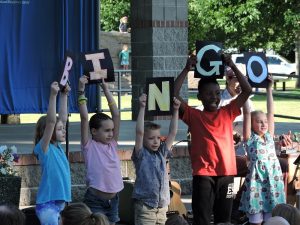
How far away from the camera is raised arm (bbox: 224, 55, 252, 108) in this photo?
8583mm

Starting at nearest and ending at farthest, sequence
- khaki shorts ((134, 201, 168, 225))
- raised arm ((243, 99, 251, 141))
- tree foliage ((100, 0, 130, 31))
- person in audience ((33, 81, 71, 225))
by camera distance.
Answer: person in audience ((33, 81, 71, 225)) < khaki shorts ((134, 201, 168, 225)) < raised arm ((243, 99, 251, 141)) < tree foliage ((100, 0, 130, 31))

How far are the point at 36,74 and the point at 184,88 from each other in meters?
2.79

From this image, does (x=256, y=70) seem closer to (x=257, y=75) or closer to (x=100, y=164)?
(x=257, y=75)

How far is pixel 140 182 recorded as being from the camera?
8.61m

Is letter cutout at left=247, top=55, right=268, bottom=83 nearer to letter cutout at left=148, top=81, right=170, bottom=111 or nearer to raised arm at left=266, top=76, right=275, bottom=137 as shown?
raised arm at left=266, top=76, right=275, bottom=137

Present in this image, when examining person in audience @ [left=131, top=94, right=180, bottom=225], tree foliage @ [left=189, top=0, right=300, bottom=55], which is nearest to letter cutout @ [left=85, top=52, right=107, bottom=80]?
person in audience @ [left=131, top=94, right=180, bottom=225]

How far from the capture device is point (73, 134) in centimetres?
1427

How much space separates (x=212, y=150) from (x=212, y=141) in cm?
8

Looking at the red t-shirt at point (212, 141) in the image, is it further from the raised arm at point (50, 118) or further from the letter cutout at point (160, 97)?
the raised arm at point (50, 118)

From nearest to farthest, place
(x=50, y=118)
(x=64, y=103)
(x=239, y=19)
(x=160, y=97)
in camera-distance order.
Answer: (x=50, y=118), (x=64, y=103), (x=160, y=97), (x=239, y=19)

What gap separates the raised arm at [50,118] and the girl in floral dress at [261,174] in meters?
2.21

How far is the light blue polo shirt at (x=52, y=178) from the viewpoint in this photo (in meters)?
8.16

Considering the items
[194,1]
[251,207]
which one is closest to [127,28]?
[194,1]

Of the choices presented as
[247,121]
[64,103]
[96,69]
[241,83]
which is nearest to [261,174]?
[247,121]
